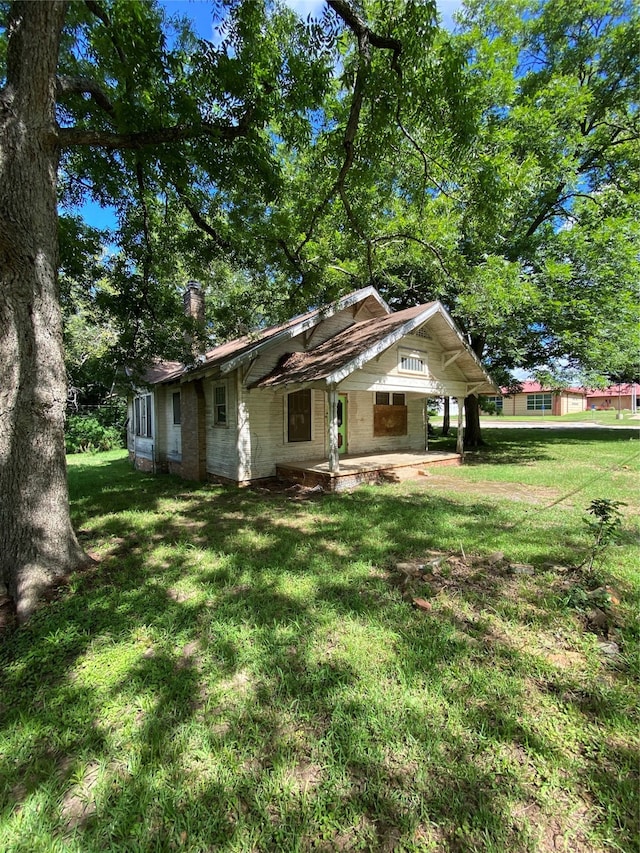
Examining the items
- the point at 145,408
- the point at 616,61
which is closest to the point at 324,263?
the point at 145,408

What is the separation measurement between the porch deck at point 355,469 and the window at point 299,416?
2.63 ft

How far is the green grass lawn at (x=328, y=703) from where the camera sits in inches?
67.5

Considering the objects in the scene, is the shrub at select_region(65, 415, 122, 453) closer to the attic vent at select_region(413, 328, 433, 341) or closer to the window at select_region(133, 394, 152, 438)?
the window at select_region(133, 394, 152, 438)

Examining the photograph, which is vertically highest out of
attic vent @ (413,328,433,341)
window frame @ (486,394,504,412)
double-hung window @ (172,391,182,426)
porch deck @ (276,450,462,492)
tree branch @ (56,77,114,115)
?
tree branch @ (56,77,114,115)

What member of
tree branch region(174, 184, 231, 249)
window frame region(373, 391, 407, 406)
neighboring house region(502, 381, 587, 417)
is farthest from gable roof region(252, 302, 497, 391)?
neighboring house region(502, 381, 587, 417)

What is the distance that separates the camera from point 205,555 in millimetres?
4723

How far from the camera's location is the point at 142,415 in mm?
14219

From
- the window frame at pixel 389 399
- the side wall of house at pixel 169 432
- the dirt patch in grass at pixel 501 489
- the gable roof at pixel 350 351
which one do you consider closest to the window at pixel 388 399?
the window frame at pixel 389 399

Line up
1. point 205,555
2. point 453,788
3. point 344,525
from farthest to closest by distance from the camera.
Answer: point 344,525 → point 205,555 → point 453,788

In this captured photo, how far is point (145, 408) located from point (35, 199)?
11008mm

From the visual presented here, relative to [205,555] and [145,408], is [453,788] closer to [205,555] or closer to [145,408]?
[205,555]

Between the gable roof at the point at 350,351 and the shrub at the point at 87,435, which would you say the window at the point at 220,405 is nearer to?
the gable roof at the point at 350,351

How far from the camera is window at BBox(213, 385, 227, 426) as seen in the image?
984 cm

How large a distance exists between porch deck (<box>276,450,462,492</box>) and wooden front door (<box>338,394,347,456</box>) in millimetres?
419
